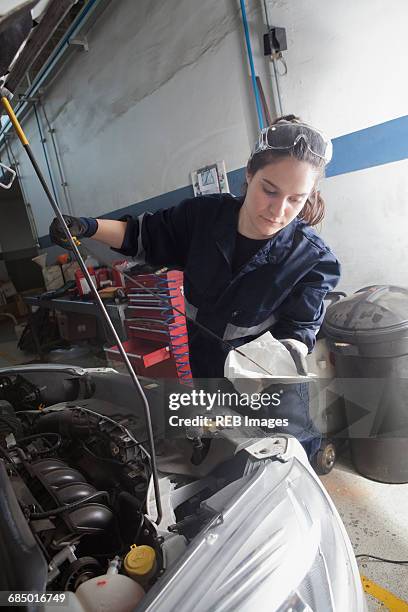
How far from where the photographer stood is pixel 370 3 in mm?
1810

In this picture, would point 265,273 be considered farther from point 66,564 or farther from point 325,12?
point 325,12

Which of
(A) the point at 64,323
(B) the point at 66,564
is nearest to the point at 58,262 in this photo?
(A) the point at 64,323

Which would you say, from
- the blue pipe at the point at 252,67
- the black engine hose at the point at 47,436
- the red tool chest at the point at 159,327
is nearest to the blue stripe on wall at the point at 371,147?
the blue pipe at the point at 252,67

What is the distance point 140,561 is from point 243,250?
38.5 inches

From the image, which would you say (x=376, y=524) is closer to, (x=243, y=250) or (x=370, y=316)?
(x=370, y=316)

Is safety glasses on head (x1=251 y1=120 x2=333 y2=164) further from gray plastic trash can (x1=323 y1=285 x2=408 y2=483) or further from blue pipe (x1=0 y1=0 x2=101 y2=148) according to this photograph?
blue pipe (x1=0 y1=0 x2=101 y2=148)

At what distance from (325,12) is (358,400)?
2.02m

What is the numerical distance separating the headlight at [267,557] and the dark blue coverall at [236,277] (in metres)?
0.52

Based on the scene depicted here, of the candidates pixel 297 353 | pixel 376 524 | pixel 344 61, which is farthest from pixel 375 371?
pixel 344 61

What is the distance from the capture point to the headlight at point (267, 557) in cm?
60

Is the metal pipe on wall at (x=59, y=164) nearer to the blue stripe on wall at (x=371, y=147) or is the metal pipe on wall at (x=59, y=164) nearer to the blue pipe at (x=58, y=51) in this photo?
the blue pipe at (x=58, y=51)

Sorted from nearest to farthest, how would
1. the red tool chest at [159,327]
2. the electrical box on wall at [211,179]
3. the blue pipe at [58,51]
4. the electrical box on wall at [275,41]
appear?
the electrical box on wall at [275,41]
the red tool chest at [159,327]
the electrical box on wall at [211,179]
the blue pipe at [58,51]

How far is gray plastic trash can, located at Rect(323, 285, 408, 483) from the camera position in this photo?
1.63 meters

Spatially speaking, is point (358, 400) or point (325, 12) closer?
point (358, 400)
